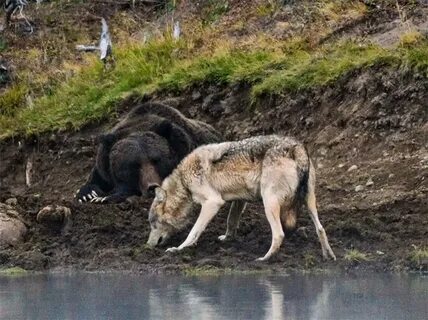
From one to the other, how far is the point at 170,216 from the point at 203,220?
2.23 feet

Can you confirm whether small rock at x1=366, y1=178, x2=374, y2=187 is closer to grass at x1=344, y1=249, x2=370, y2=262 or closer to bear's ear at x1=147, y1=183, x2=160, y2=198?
grass at x1=344, y1=249, x2=370, y2=262

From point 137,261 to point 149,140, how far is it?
3814 mm

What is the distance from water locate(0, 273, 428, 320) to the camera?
11039 mm

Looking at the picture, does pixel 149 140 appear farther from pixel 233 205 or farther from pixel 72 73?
pixel 72 73

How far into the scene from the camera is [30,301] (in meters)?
12.2

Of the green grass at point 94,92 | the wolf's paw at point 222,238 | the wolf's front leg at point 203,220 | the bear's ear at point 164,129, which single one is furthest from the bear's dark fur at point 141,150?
the wolf's front leg at point 203,220

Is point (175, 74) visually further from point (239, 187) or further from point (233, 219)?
point (239, 187)

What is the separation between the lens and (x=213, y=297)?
12055 millimetres

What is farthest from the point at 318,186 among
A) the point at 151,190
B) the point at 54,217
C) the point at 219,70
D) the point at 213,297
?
the point at 213,297

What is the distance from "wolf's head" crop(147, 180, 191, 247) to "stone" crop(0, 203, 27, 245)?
1.58m

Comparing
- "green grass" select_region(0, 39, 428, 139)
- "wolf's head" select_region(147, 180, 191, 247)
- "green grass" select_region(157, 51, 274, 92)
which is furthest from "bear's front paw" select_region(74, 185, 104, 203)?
"wolf's head" select_region(147, 180, 191, 247)

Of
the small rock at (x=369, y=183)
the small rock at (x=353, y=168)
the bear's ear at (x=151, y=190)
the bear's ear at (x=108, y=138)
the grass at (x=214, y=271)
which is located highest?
the bear's ear at (x=108, y=138)

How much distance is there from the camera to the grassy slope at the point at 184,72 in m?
18.9

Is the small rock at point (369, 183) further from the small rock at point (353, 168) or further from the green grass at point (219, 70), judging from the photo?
the green grass at point (219, 70)
